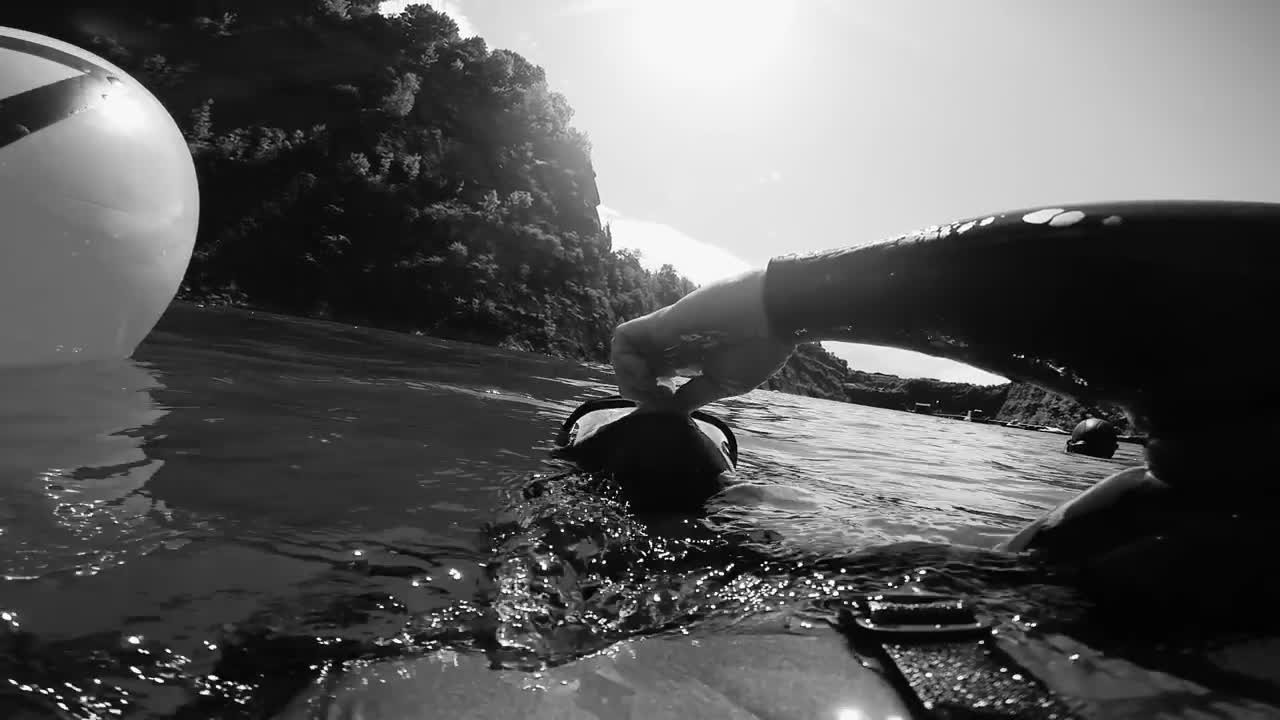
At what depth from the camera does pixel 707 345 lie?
2156 mm

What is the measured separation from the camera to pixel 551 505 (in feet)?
7.08

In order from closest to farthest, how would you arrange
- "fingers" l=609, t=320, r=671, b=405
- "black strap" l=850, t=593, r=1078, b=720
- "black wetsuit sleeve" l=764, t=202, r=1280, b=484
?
"black strap" l=850, t=593, r=1078, b=720
"black wetsuit sleeve" l=764, t=202, r=1280, b=484
"fingers" l=609, t=320, r=671, b=405

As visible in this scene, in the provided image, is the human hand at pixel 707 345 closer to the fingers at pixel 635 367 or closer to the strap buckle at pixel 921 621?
the fingers at pixel 635 367

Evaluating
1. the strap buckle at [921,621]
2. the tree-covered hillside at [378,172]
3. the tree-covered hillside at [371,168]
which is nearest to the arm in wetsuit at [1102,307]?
the strap buckle at [921,621]

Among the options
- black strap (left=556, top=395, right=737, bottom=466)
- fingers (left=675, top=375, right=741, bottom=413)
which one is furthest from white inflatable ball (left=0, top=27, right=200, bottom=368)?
fingers (left=675, top=375, right=741, bottom=413)

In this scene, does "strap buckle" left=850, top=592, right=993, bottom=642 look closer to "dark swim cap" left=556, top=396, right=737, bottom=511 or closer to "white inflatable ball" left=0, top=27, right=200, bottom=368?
"dark swim cap" left=556, top=396, right=737, bottom=511

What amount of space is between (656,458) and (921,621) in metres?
1.38

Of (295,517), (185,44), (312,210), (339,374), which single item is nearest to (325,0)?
(185,44)

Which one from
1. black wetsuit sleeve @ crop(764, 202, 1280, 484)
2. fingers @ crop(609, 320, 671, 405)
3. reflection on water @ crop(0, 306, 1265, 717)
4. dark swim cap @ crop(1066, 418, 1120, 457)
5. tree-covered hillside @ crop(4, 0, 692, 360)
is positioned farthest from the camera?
tree-covered hillside @ crop(4, 0, 692, 360)

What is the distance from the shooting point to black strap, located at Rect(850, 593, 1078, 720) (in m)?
0.93

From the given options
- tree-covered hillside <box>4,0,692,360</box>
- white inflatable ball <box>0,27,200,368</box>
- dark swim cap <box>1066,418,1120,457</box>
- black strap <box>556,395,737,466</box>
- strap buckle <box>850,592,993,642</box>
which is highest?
tree-covered hillside <box>4,0,692,360</box>

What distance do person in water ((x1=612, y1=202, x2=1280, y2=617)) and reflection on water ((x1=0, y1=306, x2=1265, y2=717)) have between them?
313 mm

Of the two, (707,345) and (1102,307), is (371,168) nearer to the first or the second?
(707,345)

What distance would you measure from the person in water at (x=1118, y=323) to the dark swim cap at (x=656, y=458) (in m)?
0.78
